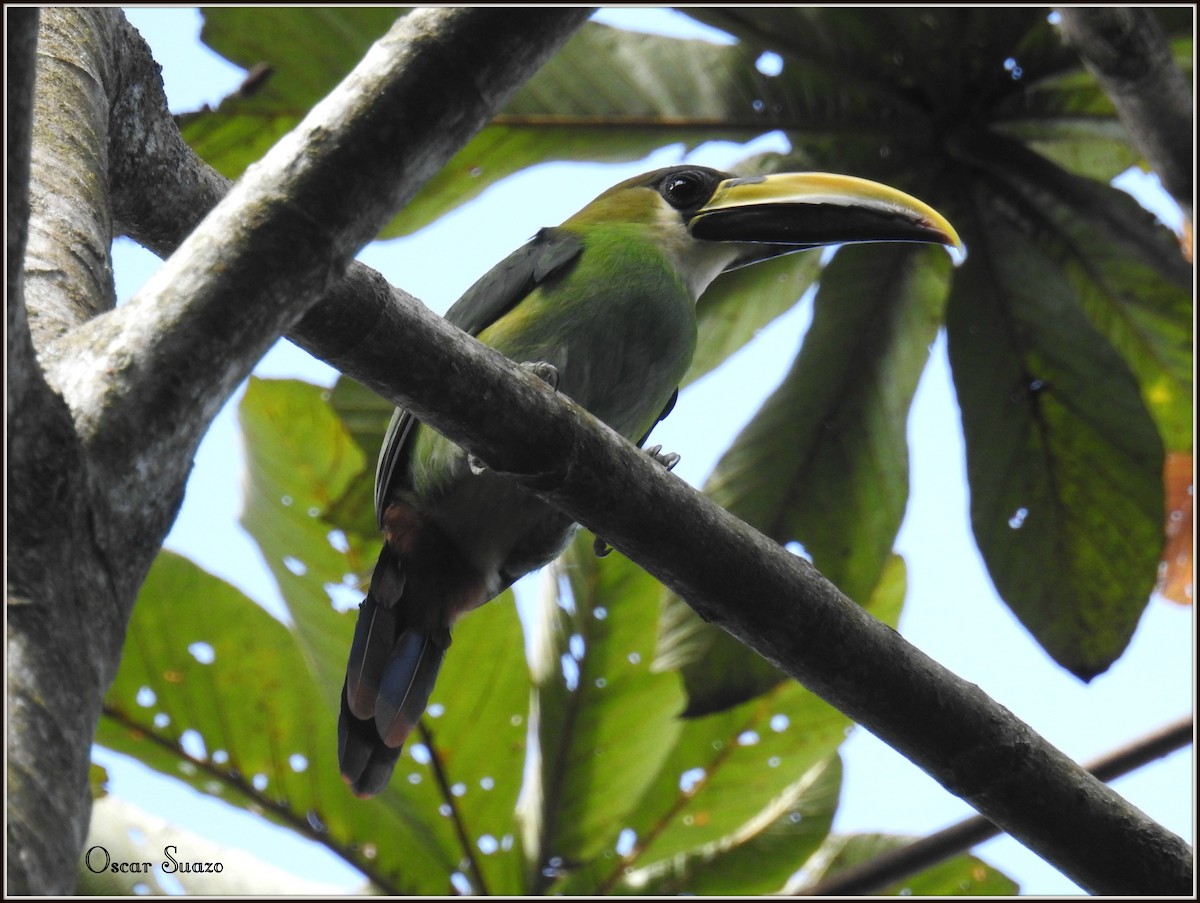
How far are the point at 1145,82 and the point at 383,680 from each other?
185cm

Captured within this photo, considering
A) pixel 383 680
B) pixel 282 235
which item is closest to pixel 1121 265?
pixel 383 680

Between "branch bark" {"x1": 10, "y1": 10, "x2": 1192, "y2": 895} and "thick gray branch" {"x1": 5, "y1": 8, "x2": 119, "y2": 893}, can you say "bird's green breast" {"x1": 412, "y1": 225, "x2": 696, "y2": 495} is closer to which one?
"branch bark" {"x1": 10, "y1": 10, "x2": 1192, "y2": 895}

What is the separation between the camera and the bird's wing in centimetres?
280

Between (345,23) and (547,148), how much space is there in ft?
1.99

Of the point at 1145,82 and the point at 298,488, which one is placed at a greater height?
the point at 1145,82

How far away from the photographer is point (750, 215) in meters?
2.97

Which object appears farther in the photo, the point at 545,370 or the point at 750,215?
the point at 750,215

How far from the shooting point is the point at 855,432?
11.6ft

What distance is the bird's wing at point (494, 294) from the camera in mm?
2803

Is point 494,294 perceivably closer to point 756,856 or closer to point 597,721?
point 597,721

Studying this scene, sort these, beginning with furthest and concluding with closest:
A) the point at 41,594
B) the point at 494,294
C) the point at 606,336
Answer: the point at 494,294
the point at 606,336
the point at 41,594

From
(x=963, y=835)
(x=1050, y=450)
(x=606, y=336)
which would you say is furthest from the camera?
(x=1050, y=450)

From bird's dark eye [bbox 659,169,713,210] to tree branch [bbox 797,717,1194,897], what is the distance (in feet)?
5.18

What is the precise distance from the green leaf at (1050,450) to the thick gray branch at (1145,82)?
987mm
